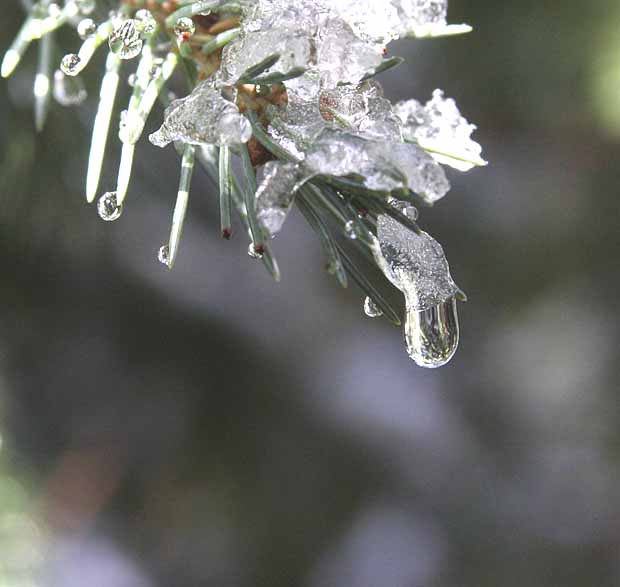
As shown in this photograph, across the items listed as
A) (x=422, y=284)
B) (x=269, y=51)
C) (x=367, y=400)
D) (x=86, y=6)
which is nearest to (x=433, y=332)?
(x=422, y=284)

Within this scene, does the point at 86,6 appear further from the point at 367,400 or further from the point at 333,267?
the point at 367,400

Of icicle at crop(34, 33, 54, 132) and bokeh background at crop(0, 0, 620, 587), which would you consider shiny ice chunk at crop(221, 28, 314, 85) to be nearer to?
icicle at crop(34, 33, 54, 132)

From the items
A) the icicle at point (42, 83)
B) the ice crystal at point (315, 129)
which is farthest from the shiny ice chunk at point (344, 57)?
the icicle at point (42, 83)

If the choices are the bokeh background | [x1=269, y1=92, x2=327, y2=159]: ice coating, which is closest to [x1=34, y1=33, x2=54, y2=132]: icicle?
[x1=269, y1=92, x2=327, y2=159]: ice coating

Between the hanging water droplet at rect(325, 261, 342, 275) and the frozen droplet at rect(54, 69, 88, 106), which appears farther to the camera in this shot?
the frozen droplet at rect(54, 69, 88, 106)

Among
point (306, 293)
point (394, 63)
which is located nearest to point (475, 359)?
point (306, 293)

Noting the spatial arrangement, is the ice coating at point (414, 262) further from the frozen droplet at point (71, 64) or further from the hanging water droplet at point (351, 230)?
the frozen droplet at point (71, 64)
